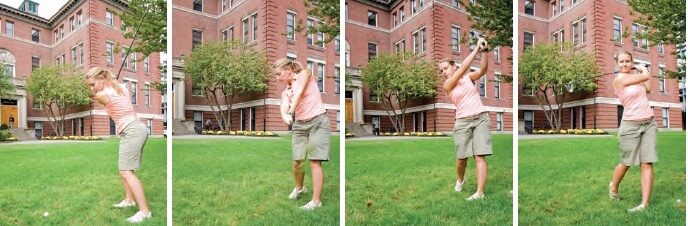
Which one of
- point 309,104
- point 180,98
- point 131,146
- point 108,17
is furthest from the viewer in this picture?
point 108,17

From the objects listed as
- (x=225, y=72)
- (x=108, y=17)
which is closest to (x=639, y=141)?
(x=225, y=72)

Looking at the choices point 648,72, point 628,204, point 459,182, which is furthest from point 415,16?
point 628,204

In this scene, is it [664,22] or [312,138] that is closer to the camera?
[312,138]

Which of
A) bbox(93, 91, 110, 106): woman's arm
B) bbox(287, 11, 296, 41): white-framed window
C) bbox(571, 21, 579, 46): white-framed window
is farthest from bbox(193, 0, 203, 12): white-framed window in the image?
bbox(571, 21, 579, 46): white-framed window

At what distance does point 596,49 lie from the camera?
312 centimetres

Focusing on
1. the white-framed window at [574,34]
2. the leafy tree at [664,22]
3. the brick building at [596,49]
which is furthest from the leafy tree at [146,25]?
the leafy tree at [664,22]

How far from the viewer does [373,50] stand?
10.2ft

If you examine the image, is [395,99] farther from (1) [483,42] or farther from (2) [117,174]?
(2) [117,174]

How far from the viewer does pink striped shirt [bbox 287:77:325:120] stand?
3.04 m

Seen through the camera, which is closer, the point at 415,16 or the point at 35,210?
the point at 35,210

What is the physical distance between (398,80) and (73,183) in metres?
2.25

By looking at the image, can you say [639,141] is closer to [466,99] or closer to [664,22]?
[664,22]

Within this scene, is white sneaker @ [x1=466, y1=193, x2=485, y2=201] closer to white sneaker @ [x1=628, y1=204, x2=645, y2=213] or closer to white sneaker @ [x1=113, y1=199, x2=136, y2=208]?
white sneaker @ [x1=628, y1=204, x2=645, y2=213]

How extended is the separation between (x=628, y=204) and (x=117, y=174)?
3.33 meters
